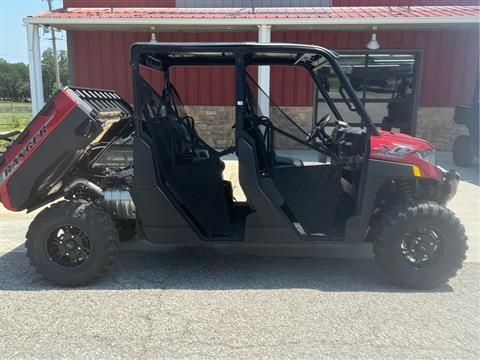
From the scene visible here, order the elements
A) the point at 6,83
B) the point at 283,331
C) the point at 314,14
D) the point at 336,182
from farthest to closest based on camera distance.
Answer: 1. the point at 6,83
2. the point at 314,14
3. the point at 336,182
4. the point at 283,331

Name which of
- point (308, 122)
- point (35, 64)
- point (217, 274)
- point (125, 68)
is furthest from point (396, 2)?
point (217, 274)

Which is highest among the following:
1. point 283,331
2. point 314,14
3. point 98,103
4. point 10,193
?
point 314,14

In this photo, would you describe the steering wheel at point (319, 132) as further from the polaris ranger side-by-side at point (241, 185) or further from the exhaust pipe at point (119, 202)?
the exhaust pipe at point (119, 202)

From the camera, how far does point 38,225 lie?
3752 millimetres

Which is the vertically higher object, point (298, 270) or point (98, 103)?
point (98, 103)

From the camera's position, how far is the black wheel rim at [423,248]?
3.69 m

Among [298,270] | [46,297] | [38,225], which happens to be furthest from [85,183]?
[298,270]

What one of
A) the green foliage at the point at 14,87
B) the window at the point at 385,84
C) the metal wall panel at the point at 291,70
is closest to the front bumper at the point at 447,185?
the window at the point at 385,84

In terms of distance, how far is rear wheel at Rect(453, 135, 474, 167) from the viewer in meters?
9.68

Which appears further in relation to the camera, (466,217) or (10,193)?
(466,217)

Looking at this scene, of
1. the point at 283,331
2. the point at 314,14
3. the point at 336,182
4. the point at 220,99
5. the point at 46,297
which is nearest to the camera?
the point at 283,331

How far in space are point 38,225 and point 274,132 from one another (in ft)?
7.36

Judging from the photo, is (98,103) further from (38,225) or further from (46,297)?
(46,297)

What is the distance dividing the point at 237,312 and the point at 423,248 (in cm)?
170
